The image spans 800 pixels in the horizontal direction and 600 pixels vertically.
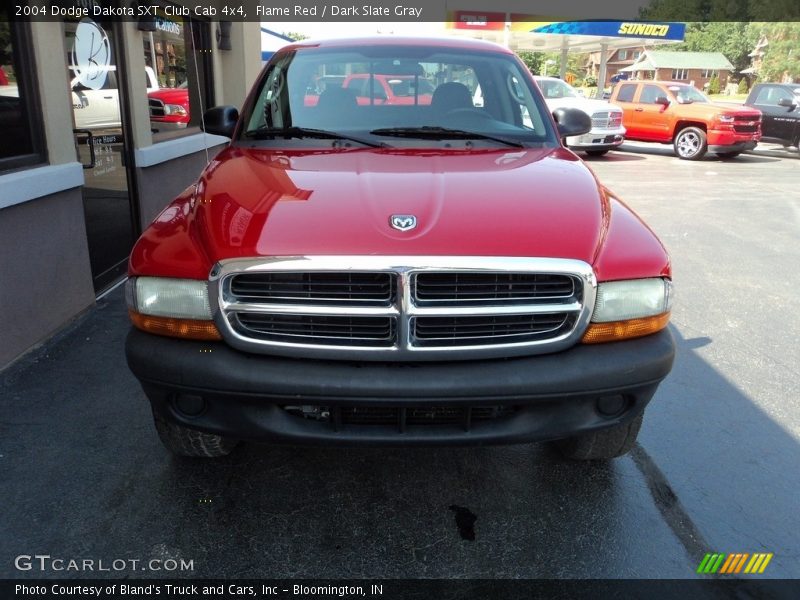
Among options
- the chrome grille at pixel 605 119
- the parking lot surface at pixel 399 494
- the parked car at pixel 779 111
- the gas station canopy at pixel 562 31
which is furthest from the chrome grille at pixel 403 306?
the gas station canopy at pixel 562 31

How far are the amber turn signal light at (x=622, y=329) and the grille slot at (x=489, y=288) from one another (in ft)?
0.53

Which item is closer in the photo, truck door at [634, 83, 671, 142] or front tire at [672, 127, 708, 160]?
front tire at [672, 127, 708, 160]

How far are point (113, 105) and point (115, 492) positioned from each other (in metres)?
3.92

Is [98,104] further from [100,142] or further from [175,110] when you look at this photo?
[175,110]

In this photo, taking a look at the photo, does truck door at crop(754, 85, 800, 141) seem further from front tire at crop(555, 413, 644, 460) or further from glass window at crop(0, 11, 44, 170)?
glass window at crop(0, 11, 44, 170)

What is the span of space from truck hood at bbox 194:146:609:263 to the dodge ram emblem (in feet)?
0.08

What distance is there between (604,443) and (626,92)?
16.5 m

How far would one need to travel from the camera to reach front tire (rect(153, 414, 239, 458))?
275cm

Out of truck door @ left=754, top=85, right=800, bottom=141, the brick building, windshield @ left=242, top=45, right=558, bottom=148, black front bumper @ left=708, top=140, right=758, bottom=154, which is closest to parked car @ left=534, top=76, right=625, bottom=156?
black front bumper @ left=708, top=140, right=758, bottom=154

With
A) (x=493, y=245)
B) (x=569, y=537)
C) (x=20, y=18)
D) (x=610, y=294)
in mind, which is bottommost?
(x=569, y=537)

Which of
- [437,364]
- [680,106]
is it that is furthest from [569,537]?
[680,106]

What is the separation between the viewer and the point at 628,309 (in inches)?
91.7

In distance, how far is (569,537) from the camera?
2.62 metres

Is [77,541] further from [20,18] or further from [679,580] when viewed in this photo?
[20,18]
